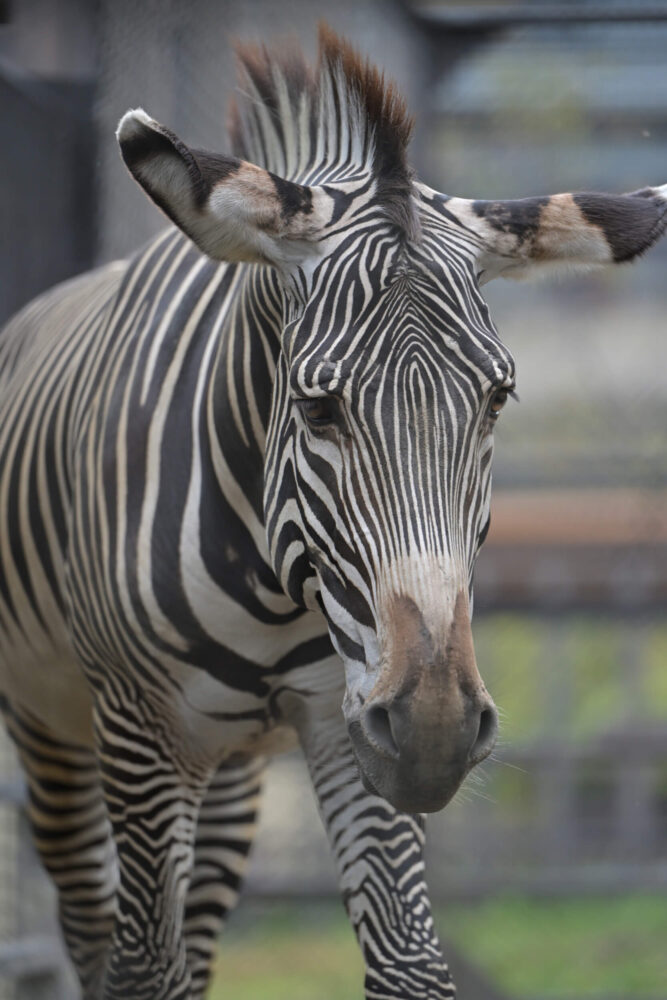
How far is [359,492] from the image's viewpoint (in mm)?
2232

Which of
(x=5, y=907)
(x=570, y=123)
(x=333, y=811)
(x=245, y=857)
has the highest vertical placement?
(x=570, y=123)

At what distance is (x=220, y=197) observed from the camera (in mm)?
2357

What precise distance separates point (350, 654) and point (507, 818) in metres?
5.23

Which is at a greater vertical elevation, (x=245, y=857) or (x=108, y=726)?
(x=108, y=726)

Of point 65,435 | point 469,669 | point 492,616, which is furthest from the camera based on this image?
point 492,616

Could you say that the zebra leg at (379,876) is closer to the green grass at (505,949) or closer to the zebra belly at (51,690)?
the zebra belly at (51,690)

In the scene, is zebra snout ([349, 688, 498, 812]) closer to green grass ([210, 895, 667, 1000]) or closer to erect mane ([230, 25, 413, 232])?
erect mane ([230, 25, 413, 232])

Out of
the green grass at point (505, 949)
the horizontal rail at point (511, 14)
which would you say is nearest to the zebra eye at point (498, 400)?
the horizontal rail at point (511, 14)

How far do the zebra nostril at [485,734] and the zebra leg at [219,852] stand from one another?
6.51ft

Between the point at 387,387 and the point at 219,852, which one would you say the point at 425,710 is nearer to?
the point at 387,387

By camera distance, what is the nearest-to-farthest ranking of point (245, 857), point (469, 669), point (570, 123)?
point (469, 669) < point (245, 857) < point (570, 123)

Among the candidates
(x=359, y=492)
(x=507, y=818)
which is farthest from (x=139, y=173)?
(x=507, y=818)

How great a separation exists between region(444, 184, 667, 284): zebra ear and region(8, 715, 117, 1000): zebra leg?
2381 millimetres

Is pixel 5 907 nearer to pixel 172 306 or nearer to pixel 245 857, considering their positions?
pixel 245 857
